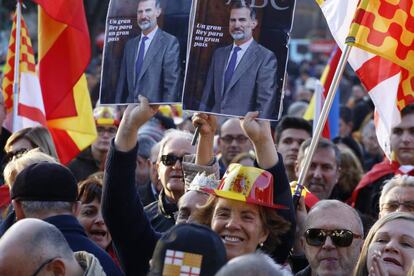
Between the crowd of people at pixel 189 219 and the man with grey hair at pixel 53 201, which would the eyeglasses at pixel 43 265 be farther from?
the man with grey hair at pixel 53 201

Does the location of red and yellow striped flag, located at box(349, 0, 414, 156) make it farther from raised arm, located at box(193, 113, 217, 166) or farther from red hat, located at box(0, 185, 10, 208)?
red hat, located at box(0, 185, 10, 208)

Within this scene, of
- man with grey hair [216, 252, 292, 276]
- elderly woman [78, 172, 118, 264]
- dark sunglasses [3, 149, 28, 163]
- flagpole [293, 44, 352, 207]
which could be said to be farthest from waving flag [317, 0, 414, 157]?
man with grey hair [216, 252, 292, 276]

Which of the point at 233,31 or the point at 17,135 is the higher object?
the point at 233,31

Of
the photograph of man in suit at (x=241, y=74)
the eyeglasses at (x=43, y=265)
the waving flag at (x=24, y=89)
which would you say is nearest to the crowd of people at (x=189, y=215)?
the eyeglasses at (x=43, y=265)

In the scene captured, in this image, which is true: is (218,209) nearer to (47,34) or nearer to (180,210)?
(180,210)

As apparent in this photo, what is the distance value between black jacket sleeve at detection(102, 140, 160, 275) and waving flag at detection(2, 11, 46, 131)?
3.47 meters

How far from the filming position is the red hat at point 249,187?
578cm

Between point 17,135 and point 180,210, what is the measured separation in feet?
7.36

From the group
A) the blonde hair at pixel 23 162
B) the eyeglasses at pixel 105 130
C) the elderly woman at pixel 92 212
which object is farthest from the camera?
the eyeglasses at pixel 105 130

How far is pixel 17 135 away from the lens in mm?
8148

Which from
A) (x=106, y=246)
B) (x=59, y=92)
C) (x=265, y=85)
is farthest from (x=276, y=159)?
(x=59, y=92)

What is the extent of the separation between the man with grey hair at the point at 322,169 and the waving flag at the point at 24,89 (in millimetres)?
2046

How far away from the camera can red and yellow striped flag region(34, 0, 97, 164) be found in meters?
8.72

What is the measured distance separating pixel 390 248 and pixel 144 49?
1.68 m
